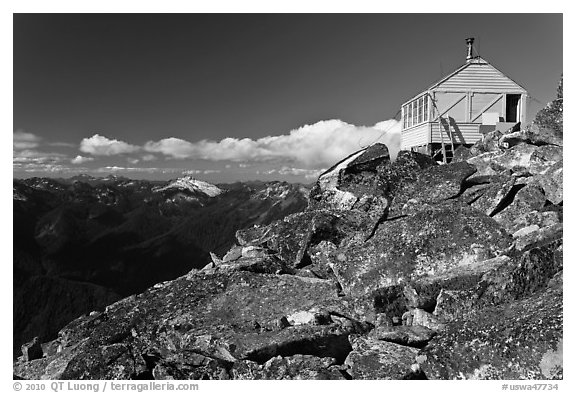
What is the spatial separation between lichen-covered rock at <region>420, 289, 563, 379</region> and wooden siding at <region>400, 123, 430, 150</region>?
60.5ft

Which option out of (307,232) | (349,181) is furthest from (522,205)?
(307,232)

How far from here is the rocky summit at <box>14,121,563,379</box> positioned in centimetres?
569

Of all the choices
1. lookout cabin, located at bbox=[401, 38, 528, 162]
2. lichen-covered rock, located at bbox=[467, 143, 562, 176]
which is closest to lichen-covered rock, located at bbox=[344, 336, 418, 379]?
lichen-covered rock, located at bbox=[467, 143, 562, 176]

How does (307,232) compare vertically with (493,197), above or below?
below

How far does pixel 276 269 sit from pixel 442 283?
3.58m

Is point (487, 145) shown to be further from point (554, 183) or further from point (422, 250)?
point (422, 250)

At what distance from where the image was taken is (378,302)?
22.6ft

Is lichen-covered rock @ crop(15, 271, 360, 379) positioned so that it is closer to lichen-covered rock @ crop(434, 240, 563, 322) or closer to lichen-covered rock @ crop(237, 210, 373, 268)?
lichen-covered rock @ crop(434, 240, 563, 322)

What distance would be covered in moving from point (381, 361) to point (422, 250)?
272 cm

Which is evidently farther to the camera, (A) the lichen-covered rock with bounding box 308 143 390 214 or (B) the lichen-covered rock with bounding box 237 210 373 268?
(A) the lichen-covered rock with bounding box 308 143 390 214
